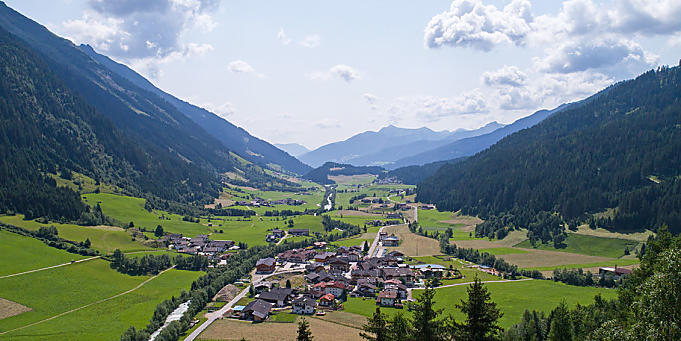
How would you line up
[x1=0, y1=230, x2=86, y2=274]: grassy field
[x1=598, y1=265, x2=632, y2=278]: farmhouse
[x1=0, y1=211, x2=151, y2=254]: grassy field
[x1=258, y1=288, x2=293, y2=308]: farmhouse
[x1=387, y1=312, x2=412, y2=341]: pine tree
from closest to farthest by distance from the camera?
1. [x1=387, y1=312, x2=412, y2=341]: pine tree
2. [x1=258, y1=288, x2=293, y2=308]: farmhouse
3. [x1=0, y1=230, x2=86, y2=274]: grassy field
4. [x1=598, y1=265, x2=632, y2=278]: farmhouse
5. [x1=0, y1=211, x2=151, y2=254]: grassy field

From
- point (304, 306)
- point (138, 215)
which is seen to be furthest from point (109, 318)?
point (138, 215)

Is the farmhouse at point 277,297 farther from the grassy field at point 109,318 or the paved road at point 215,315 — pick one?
the grassy field at point 109,318

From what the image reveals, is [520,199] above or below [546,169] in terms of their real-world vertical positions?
below

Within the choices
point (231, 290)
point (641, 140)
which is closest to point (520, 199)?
point (641, 140)

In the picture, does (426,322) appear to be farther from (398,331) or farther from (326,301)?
(326,301)

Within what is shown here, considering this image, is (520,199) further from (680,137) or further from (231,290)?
(231,290)

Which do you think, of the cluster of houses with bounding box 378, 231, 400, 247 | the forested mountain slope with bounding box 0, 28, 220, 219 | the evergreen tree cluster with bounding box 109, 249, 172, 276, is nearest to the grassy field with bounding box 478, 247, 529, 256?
the cluster of houses with bounding box 378, 231, 400, 247

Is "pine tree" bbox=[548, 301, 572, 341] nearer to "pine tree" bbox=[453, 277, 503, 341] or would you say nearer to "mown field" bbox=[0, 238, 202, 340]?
"pine tree" bbox=[453, 277, 503, 341]
